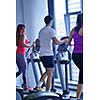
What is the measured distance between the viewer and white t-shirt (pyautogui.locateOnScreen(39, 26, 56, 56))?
408 cm

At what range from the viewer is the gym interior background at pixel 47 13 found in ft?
18.1

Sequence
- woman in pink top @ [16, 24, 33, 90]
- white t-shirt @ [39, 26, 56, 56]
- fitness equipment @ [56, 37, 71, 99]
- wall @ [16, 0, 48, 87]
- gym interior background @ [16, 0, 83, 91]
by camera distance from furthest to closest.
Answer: wall @ [16, 0, 48, 87]
gym interior background @ [16, 0, 83, 91]
woman in pink top @ [16, 24, 33, 90]
fitness equipment @ [56, 37, 71, 99]
white t-shirt @ [39, 26, 56, 56]

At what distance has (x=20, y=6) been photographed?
6078mm

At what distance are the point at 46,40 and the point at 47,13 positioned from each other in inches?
74.1

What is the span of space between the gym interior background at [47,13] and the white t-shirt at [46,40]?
1.40m

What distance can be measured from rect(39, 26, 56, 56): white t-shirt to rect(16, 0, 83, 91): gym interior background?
1.40 meters

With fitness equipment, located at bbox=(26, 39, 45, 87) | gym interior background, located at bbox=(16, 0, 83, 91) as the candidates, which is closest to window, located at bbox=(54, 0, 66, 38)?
gym interior background, located at bbox=(16, 0, 83, 91)

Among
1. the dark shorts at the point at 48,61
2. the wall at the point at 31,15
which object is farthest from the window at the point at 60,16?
the dark shorts at the point at 48,61

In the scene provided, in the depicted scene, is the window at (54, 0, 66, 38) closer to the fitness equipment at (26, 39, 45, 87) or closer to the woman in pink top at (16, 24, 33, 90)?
the fitness equipment at (26, 39, 45, 87)

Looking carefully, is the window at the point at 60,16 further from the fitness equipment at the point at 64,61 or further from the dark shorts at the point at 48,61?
the dark shorts at the point at 48,61

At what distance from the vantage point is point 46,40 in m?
4.19

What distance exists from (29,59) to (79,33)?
7.18 ft

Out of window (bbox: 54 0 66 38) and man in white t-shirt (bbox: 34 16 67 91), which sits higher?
window (bbox: 54 0 66 38)
